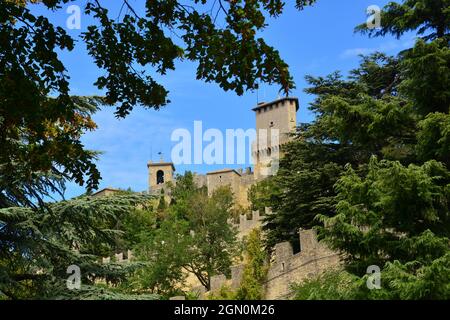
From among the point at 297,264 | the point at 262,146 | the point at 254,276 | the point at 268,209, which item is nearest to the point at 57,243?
the point at 297,264

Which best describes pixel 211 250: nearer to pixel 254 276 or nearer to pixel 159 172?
pixel 254 276

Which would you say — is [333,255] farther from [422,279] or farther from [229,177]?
[229,177]

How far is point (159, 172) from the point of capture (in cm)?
9294

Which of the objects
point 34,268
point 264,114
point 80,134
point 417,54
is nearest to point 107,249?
point 34,268

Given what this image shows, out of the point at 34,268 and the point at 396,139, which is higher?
the point at 396,139

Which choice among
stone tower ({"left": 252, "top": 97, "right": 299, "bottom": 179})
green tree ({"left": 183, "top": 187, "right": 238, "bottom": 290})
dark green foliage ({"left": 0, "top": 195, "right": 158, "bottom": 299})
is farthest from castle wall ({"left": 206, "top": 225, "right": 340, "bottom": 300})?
stone tower ({"left": 252, "top": 97, "right": 299, "bottom": 179})

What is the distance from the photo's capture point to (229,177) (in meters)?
Answer: 71.4

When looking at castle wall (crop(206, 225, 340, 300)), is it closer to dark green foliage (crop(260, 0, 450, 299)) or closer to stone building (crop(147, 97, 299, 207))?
dark green foliage (crop(260, 0, 450, 299))

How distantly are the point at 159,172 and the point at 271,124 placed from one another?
21.8m

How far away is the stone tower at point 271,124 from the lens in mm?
76188

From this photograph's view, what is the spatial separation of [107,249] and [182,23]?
28.2 feet

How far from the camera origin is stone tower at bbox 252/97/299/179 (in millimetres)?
76188

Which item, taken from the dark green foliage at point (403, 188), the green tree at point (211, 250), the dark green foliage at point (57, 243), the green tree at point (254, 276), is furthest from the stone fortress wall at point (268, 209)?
the dark green foliage at point (403, 188)

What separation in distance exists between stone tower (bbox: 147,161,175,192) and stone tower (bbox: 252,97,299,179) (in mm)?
17209
